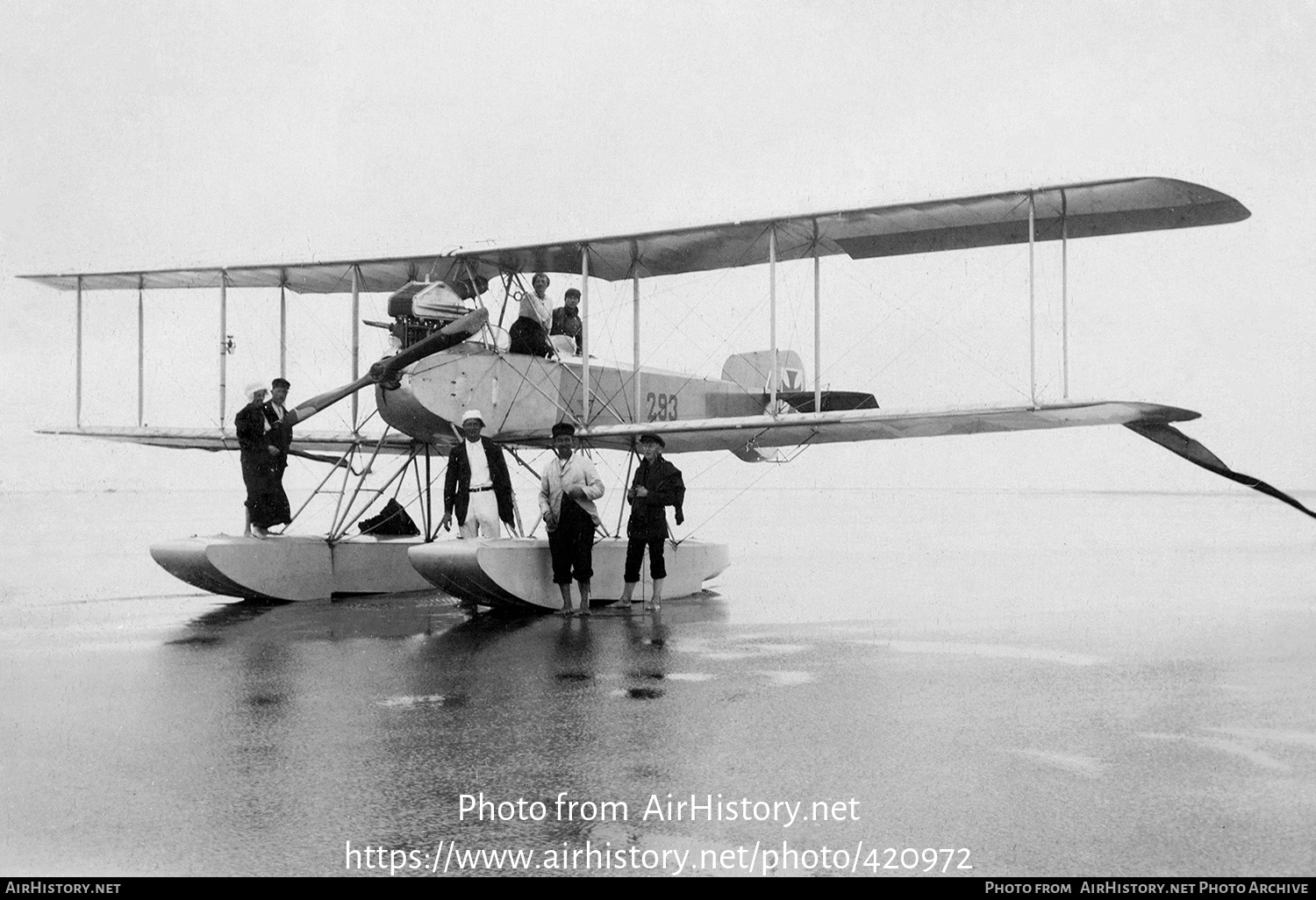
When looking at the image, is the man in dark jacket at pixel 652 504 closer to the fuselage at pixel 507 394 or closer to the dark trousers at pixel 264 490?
the fuselage at pixel 507 394

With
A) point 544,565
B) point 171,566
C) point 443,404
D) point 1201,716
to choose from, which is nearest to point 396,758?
point 1201,716

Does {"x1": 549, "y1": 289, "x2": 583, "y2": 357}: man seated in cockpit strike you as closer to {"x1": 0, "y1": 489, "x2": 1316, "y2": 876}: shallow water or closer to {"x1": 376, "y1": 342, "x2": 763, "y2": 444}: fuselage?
{"x1": 376, "y1": 342, "x2": 763, "y2": 444}: fuselage

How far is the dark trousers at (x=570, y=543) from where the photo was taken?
11.3m

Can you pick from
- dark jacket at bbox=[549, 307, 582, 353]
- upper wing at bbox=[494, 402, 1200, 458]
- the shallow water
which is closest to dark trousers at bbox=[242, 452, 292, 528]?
the shallow water

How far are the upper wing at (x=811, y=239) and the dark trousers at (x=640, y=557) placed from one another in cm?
317

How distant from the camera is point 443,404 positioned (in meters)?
12.4

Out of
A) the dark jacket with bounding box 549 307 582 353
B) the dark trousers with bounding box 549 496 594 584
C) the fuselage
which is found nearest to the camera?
the dark trousers with bounding box 549 496 594 584

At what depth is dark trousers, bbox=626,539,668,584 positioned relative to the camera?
1205 centimetres

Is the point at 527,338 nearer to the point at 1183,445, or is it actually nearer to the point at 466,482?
the point at 466,482

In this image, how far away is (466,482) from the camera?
479 inches

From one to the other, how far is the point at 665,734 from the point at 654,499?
19.0 ft

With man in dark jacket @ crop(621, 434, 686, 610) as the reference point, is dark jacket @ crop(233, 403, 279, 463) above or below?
above

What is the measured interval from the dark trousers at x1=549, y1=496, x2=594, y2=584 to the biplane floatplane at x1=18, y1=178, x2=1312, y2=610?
36 centimetres

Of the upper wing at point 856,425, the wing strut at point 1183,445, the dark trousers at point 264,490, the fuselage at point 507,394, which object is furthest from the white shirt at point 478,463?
the wing strut at point 1183,445
